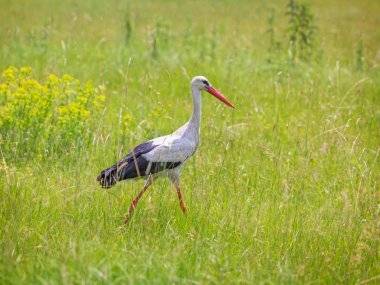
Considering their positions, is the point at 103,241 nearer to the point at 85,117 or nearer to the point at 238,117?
the point at 85,117

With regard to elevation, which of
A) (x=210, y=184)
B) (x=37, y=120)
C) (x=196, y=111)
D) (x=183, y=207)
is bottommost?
(x=183, y=207)

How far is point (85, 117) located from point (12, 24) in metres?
8.66

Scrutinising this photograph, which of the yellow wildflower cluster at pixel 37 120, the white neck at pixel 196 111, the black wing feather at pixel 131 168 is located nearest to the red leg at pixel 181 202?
the black wing feather at pixel 131 168

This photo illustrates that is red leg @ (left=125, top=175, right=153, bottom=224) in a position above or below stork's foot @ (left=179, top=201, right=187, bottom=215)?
above

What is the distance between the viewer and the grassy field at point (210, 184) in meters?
4.15

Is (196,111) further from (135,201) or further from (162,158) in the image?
(135,201)

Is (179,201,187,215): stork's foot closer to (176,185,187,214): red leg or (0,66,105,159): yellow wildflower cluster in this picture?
(176,185,187,214): red leg

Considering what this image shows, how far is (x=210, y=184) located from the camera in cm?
555

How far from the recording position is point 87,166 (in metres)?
5.92

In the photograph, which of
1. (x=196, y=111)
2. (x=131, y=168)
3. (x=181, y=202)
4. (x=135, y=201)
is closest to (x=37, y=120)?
(x=131, y=168)

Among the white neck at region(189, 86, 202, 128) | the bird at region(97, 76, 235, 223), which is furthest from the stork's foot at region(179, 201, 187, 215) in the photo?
the white neck at region(189, 86, 202, 128)

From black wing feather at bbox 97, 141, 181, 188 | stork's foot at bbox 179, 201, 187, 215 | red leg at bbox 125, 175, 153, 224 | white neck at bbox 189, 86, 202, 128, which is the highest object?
white neck at bbox 189, 86, 202, 128

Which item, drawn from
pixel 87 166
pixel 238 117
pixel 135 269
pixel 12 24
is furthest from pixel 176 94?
pixel 12 24

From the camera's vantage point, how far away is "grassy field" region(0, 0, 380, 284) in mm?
4148
